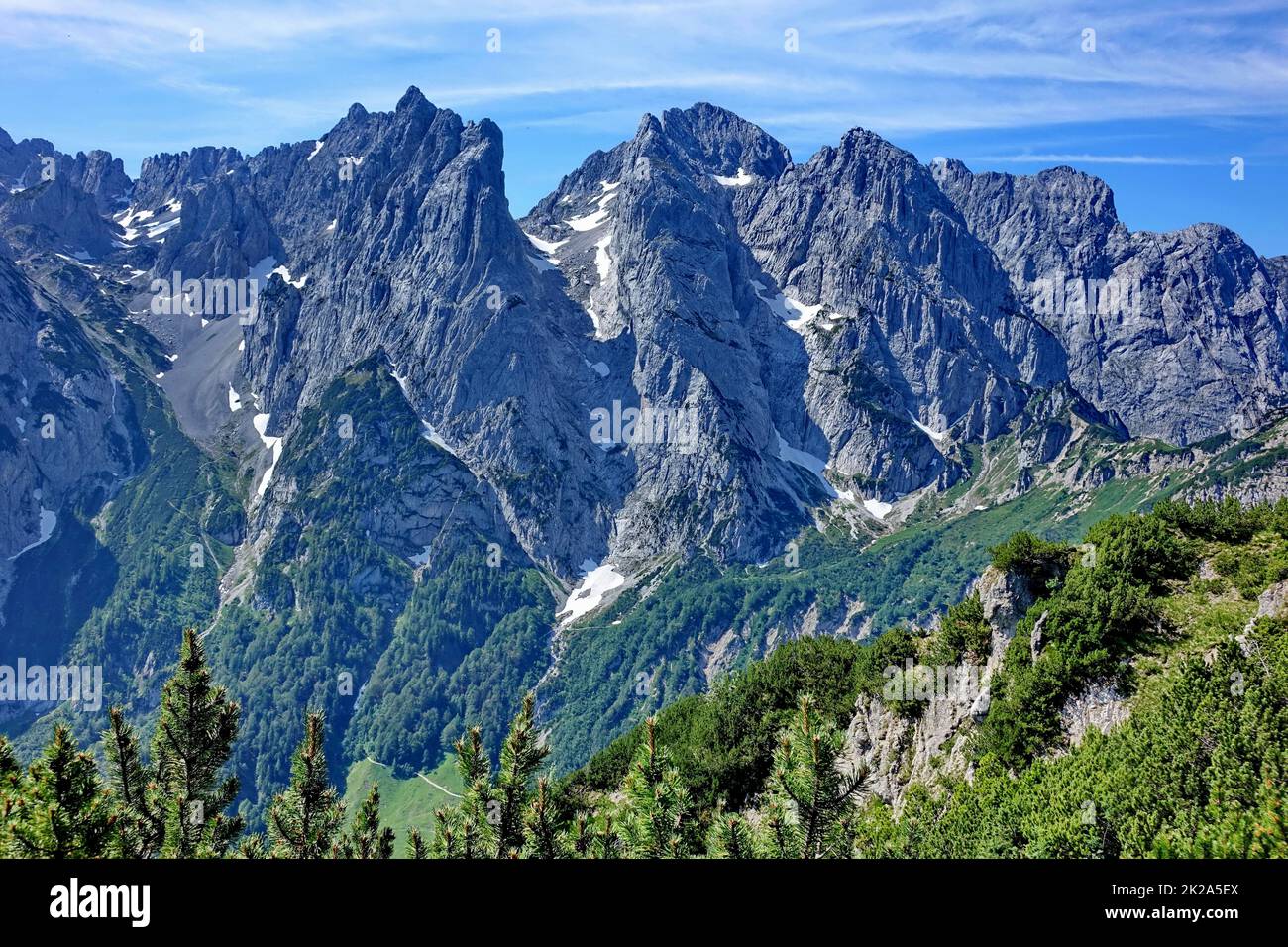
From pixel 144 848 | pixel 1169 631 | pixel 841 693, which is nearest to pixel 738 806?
pixel 841 693

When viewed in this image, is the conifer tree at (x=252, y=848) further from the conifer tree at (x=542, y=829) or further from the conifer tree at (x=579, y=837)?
the conifer tree at (x=579, y=837)

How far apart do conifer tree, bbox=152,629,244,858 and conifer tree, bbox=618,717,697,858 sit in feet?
24.8

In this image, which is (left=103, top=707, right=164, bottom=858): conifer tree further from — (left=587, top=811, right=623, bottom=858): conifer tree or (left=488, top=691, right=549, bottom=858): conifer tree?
(left=587, top=811, right=623, bottom=858): conifer tree

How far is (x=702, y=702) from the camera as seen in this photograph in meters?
81.5

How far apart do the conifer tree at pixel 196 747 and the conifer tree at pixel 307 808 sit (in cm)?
88

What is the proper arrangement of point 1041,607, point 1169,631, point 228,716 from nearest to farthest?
point 228,716
point 1169,631
point 1041,607

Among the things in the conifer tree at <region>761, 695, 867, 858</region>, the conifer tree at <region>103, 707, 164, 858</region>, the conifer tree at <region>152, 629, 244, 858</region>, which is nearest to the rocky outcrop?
the conifer tree at <region>761, 695, 867, 858</region>

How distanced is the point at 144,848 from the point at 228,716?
2.55 meters

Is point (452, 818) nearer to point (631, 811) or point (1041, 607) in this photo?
point (631, 811)

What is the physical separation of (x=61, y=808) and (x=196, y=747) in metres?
4.44

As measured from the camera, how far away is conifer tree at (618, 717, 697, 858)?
15.4 metres

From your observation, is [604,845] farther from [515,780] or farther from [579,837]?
[515,780]

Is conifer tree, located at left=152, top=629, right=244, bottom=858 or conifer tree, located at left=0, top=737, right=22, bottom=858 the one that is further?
conifer tree, located at left=152, top=629, right=244, bottom=858

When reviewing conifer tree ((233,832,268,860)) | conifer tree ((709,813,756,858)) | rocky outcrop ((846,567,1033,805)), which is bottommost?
rocky outcrop ((846,567,1033,805))
